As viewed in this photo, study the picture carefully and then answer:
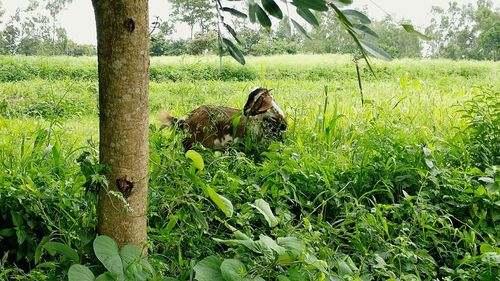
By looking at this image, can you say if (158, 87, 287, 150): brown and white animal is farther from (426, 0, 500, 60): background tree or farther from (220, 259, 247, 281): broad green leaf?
(426, 0, 500, 60): background tree

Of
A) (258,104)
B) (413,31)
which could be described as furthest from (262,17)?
(258,104)

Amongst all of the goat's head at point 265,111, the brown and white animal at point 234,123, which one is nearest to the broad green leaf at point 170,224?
the brown and white animal at point 234,123

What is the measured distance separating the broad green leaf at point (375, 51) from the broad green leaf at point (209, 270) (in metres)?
0.58

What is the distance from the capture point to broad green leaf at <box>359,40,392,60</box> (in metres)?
0.91

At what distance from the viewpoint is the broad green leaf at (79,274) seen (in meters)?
1.16

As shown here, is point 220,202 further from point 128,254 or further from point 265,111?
point 265,111

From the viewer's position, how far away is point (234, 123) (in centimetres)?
258

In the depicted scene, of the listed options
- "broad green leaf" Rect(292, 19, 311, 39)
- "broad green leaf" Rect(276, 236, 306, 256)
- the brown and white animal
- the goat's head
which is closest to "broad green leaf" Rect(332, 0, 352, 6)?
"broad green leaf" Rect(292, 19, 311, 39)

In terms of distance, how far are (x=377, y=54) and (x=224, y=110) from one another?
1.91 metres

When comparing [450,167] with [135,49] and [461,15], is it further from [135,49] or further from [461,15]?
[461,15]

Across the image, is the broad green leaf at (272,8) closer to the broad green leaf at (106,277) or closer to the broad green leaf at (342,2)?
the broad green leaf at (342,2)

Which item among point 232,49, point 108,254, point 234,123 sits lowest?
point 108,254

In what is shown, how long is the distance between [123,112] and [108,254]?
1.03 feet

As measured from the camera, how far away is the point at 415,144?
230 cm
